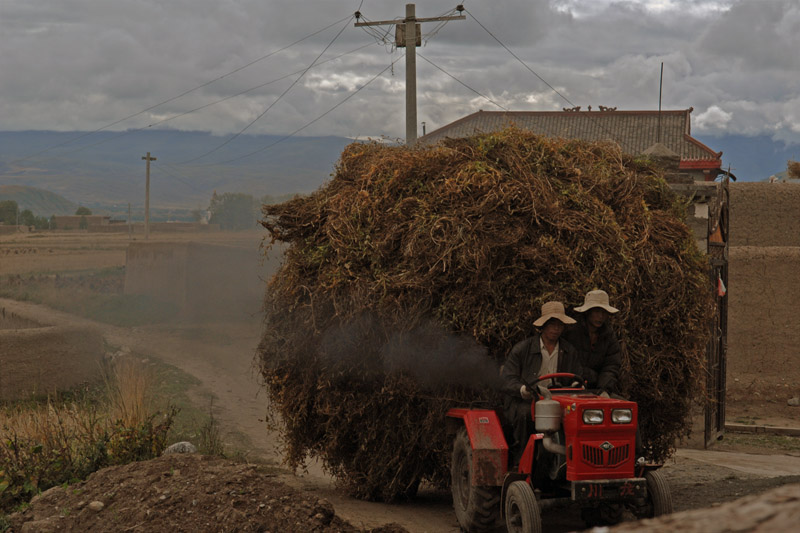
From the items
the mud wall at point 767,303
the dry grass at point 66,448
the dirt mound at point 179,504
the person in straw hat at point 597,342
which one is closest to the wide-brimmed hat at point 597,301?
the person in straw hat at point 597,342

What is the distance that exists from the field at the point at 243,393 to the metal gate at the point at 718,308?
69cm

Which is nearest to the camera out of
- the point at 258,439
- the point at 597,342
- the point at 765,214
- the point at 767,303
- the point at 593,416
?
the point at 593,416

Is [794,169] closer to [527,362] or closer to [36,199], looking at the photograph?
[527,362]

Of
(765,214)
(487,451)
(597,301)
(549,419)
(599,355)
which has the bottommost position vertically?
(487,451)

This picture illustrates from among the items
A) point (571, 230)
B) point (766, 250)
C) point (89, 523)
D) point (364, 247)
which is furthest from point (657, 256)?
point (766, 250)

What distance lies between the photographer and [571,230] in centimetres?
703

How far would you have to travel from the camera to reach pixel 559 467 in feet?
20.0

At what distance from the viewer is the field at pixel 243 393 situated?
7.37 m

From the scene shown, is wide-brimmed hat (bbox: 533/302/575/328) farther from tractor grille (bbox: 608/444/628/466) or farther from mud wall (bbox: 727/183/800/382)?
mud wall (bbox: 727/183/800/382)

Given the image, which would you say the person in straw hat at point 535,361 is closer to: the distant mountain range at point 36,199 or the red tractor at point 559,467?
the red tractor at point 559,467

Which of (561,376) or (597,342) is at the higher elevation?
(597,342)

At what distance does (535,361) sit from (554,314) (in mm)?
460

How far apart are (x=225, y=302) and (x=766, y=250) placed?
66.2 ft

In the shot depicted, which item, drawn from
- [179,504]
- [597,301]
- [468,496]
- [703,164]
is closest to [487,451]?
[468,496]
